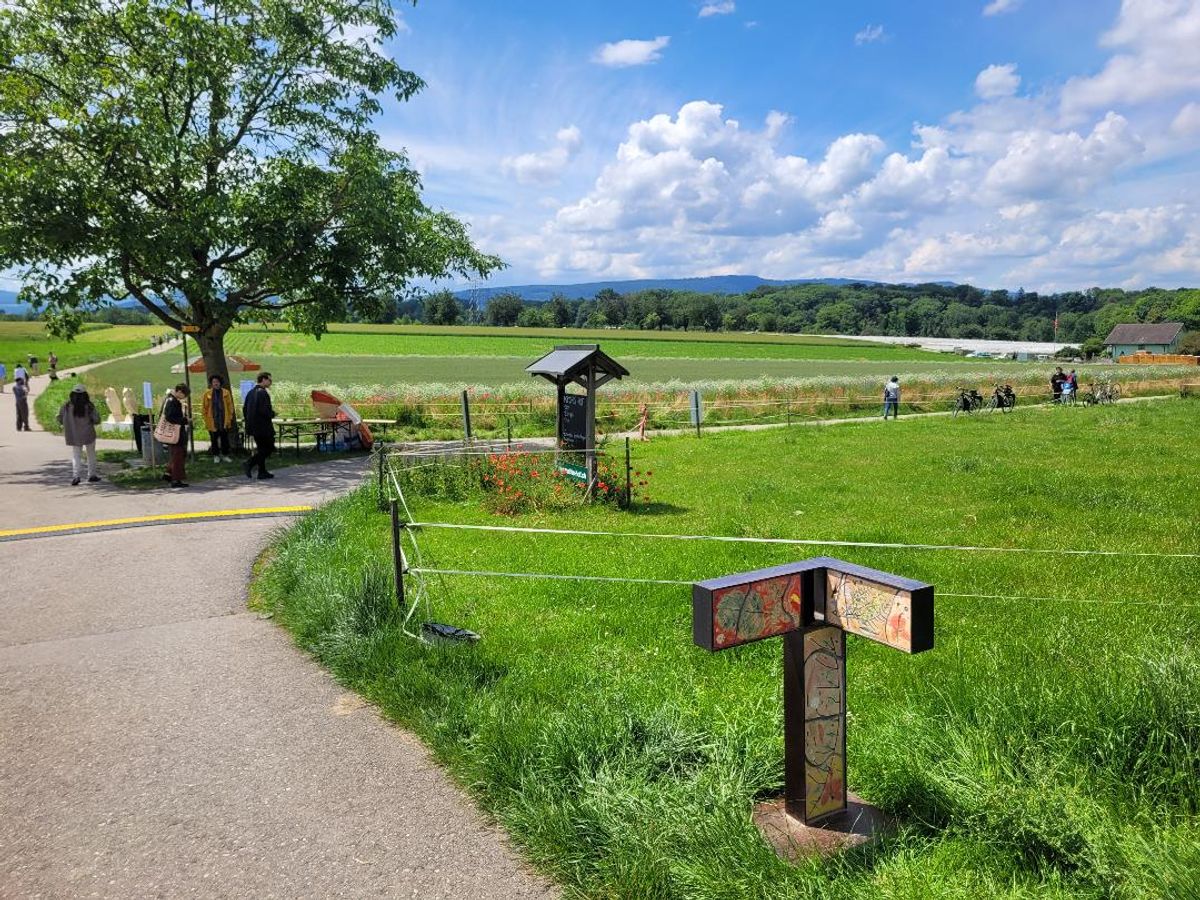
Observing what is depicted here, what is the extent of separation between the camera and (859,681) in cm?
580

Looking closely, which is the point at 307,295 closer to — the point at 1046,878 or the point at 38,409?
the point at 38,409

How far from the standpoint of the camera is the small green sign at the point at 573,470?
12781mm

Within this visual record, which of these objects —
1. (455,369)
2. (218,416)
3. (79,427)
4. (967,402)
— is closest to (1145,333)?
(455,369)

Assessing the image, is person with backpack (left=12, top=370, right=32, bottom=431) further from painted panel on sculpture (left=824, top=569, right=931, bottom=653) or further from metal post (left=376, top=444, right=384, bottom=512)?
painted panel on sculpture (left=824, top=569, right=931, bottom=653)

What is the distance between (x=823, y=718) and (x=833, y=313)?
163 meters

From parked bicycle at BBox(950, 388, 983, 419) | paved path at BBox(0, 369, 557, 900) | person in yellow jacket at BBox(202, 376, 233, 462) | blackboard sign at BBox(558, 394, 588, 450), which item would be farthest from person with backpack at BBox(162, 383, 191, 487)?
parked bicycle at BBox(950, 388, 983, 419)

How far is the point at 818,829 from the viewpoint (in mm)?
3859

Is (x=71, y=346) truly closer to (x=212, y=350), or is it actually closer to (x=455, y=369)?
(x=455, y=369)

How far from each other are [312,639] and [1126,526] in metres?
9.76

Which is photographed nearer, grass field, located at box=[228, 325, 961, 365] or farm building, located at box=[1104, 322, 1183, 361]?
grass field, located at box=[228, 325, 961, 365]

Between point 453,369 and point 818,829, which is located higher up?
point 453,369

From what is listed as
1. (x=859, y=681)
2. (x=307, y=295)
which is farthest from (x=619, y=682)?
(x=307, y=295)

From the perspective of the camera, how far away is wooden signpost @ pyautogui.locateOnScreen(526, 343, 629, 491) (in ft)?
42.6

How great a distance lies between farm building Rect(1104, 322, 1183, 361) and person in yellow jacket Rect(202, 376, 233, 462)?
121181 millimetres
